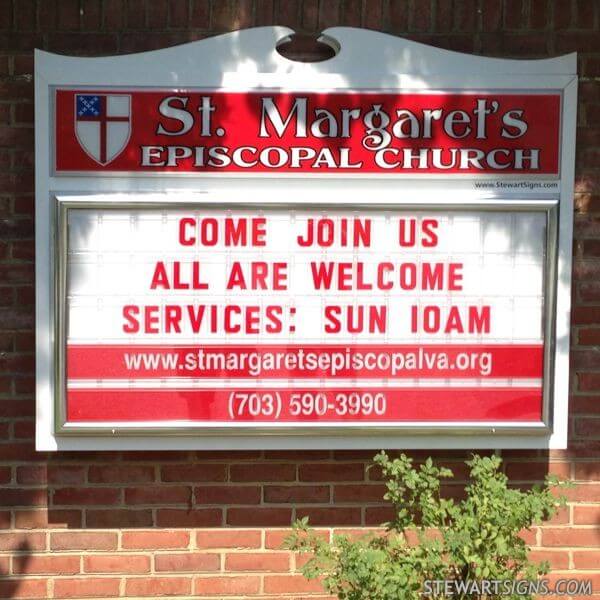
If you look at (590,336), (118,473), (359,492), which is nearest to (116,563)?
(118,473)

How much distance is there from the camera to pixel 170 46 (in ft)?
12.1

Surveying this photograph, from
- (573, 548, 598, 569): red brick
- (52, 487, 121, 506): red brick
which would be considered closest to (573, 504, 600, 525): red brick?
(573, 548, 598, 569): red brick

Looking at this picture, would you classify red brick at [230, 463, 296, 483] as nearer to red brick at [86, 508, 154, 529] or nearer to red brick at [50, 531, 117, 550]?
red brick at [86, 508, 154, 529]

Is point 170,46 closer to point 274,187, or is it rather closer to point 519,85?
point 274,187

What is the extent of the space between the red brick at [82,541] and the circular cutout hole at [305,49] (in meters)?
2.29

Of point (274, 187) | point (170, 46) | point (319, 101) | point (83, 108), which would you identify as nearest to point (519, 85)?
point (319, 101)

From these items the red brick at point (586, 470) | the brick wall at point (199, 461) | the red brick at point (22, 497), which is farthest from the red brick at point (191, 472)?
the red brick at point (586, 470)

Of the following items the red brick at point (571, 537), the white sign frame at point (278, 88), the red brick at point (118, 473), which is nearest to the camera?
the white sign frame at point (278, 88)

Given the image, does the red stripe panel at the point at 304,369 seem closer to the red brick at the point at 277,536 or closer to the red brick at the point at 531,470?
the red brick at the point at 531,470

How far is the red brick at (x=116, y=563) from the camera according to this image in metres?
3.82

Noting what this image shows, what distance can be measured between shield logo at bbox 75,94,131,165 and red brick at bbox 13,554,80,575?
1791 mm

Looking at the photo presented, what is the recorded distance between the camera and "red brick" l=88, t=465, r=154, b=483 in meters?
3.79

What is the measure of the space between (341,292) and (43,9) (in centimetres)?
179

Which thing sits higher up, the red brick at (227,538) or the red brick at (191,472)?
the red brick at (191,472)
